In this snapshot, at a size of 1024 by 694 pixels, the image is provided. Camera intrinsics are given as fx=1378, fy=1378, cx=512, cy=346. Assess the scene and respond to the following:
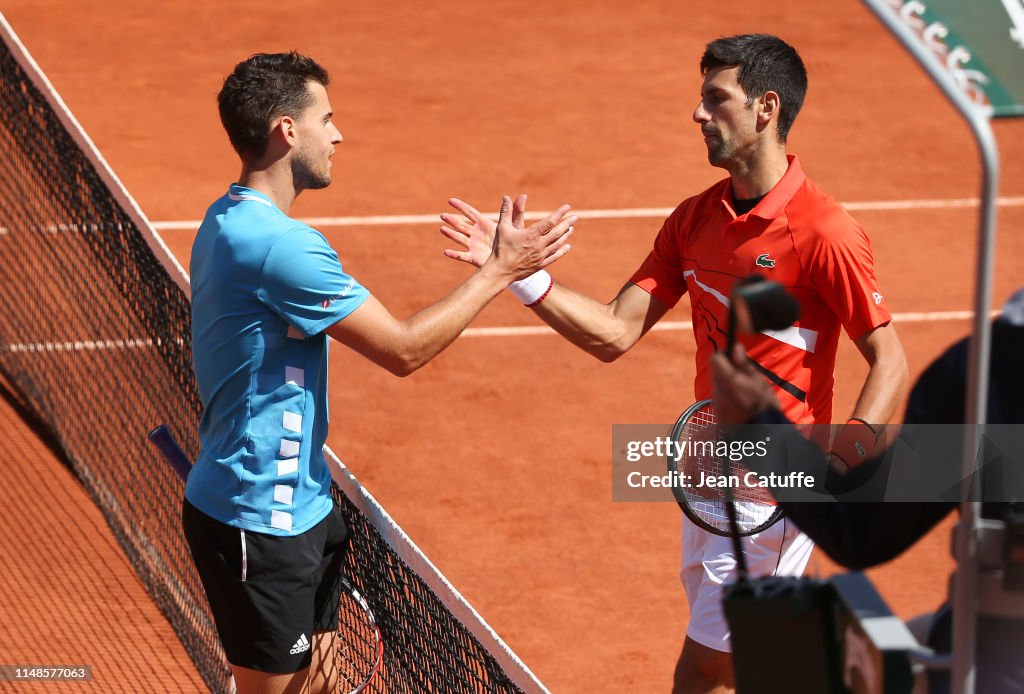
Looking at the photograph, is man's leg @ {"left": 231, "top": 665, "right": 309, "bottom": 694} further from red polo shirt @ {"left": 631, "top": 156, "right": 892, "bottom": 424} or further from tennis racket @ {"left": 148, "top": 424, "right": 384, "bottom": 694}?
red polo shirt @ {"left": 631, "top": 156, "right": 892, "bottom": 424}

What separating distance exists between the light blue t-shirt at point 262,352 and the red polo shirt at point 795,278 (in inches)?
54.1

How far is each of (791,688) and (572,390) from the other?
19.2ft

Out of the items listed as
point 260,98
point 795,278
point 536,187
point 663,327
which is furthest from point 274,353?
point 536,187

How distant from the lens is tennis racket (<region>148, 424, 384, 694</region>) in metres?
4.63

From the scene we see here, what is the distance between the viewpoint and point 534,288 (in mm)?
4898

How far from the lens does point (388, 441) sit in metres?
8.11

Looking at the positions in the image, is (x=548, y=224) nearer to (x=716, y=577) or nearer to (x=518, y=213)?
(x=518, y=213)

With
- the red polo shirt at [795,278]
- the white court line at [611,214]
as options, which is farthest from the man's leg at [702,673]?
the white court line at [611,214]

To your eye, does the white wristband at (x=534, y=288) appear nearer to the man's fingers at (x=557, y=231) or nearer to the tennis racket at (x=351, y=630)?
the man's fingers at (x=557, y=231)

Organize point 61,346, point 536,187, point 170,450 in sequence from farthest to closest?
point 536,187
point 61,346
point 170,450

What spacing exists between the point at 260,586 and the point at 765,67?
2.43 metres

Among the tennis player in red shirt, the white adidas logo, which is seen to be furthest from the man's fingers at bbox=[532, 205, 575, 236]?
the white adidas logo

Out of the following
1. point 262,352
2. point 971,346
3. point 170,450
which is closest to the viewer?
point 971,346

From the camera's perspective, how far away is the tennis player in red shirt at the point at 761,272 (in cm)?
446
